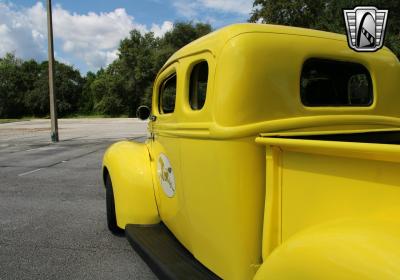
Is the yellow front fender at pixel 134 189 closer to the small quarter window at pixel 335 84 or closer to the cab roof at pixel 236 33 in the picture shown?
the cab roof at pixel 236 33

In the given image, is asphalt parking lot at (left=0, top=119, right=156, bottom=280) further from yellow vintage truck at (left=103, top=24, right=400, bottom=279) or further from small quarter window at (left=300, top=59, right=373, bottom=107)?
small quarter window at (left=300, top=59, right=373, bottom=107)

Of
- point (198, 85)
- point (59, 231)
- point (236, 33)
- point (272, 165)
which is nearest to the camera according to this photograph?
point (272, 165)

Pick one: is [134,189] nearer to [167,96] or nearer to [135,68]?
[167,96]

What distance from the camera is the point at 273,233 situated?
7.38 ft

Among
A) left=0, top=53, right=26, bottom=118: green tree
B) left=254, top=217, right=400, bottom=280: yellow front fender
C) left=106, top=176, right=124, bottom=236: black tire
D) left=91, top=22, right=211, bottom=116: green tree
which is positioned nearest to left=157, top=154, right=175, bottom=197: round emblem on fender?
left=106, top=176, right=124, bottom=236: black tire

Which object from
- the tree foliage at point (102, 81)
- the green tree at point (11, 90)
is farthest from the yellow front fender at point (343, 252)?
the green tree at point (11, 90)

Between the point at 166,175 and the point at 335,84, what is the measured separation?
1.48 meters

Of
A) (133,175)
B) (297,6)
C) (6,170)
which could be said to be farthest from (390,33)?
(133,175)

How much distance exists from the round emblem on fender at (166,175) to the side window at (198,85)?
1.79 feet

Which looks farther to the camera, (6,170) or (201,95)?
(6,170)

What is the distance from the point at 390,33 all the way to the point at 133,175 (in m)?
26.7

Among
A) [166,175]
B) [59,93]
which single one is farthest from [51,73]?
[59,93]

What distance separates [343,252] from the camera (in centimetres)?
162

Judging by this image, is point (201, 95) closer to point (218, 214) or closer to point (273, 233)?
point (218, 214)
